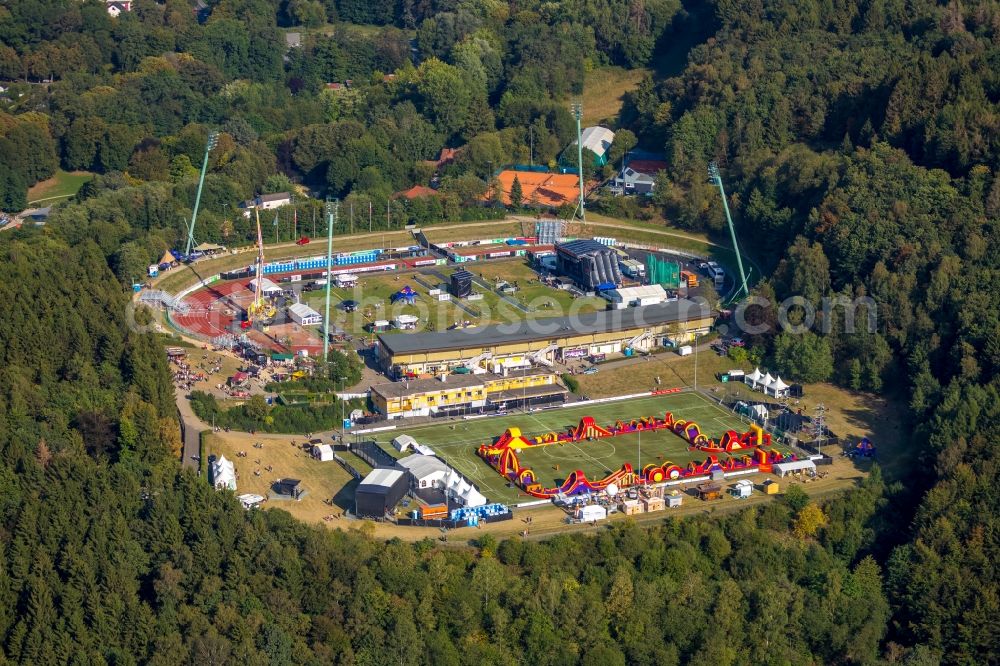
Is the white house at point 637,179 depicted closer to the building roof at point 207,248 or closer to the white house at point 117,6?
the building roof at point 207,248

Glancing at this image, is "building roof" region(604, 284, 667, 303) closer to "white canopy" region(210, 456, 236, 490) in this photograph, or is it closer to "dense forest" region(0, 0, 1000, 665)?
"dense forest" region(0, 0, 1000, 665)

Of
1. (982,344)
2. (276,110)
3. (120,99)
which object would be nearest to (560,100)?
(276,110)

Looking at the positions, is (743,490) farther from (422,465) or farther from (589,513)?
(422,465)

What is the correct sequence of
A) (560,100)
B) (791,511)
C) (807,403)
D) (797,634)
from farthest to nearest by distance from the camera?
(560,100), (807,403), (791,511), (797,634)

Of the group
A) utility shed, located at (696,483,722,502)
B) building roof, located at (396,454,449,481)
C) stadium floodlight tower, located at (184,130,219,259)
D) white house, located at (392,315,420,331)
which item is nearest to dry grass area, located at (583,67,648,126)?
stadium floodlight tower, located at (184,130,219,259)

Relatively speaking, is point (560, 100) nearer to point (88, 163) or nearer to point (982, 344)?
point (88, 163)

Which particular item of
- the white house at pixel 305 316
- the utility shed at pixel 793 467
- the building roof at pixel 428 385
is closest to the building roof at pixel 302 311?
the white house at pixel 305 316

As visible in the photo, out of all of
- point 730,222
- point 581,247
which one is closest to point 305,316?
point 581,247

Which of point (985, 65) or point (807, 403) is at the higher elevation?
point (985, 65)
